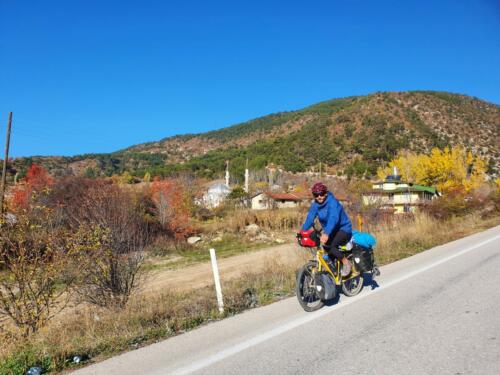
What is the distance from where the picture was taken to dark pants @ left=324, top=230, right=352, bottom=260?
660 cm

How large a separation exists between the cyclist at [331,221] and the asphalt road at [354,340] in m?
0.79

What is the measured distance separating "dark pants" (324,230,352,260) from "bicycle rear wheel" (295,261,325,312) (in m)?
0.39

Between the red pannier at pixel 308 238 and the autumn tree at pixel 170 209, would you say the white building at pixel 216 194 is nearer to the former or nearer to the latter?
the autumn tree at pixel 170 209

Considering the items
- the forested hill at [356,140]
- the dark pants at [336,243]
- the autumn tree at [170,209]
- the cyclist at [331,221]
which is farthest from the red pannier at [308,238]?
the forested hill at [356,140]

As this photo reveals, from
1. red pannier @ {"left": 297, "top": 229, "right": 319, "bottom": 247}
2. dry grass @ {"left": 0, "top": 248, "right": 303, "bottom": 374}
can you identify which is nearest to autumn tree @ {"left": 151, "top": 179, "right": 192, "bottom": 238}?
dry grass @ {"left": 0, "top": 248, "right": 303, "bottom": 374}

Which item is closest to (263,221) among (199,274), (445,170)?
(199,274)

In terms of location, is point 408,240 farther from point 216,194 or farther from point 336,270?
point 216,194

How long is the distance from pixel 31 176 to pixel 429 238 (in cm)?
4147

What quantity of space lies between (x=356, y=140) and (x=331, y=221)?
109425mm

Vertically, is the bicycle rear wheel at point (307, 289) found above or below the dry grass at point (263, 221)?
above

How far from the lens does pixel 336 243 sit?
6.62 metres

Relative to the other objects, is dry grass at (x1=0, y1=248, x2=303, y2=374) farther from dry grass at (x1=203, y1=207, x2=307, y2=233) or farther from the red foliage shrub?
dry grass at (x1=203, y1=207, x2=307, y2=233)

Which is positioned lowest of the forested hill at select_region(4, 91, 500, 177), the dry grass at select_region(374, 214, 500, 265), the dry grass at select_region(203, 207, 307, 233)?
the dry grass at select_region(203, 207, 307, 233)

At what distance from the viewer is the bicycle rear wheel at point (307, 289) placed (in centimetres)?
609
